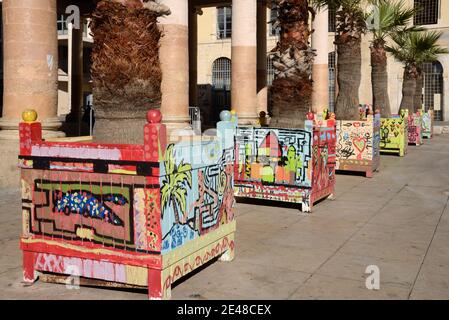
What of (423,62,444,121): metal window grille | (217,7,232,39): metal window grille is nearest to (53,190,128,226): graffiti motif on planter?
(423,62,444,121): metal window grille

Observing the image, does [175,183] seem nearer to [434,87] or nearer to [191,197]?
[191,197]

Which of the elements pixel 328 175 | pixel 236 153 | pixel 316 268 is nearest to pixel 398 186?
pixel 328 175

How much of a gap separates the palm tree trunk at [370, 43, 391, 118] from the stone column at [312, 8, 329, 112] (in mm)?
2238

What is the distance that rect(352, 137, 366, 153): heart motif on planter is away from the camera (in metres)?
13.6

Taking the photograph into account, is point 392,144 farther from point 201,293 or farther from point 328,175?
point 201,293

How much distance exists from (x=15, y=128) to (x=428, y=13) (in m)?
34.9

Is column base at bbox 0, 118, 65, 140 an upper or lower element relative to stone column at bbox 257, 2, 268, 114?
lower

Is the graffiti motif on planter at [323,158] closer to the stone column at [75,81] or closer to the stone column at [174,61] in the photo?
the stone column at [174,61]

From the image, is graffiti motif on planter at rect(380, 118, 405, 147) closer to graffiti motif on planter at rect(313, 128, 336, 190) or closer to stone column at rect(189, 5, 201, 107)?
graffiti motif on planter at rect(313, 128, 336, 190)

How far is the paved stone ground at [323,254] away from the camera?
4.83m

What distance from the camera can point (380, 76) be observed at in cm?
2173

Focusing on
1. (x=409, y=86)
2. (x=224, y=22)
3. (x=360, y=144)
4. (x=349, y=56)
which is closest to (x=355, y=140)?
(x=360, y=144)

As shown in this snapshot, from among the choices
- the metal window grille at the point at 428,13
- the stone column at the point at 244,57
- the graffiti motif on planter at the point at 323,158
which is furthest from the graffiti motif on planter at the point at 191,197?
the metal window grille at the point at 428,13

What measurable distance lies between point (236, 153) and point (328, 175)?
1850 millimetres
